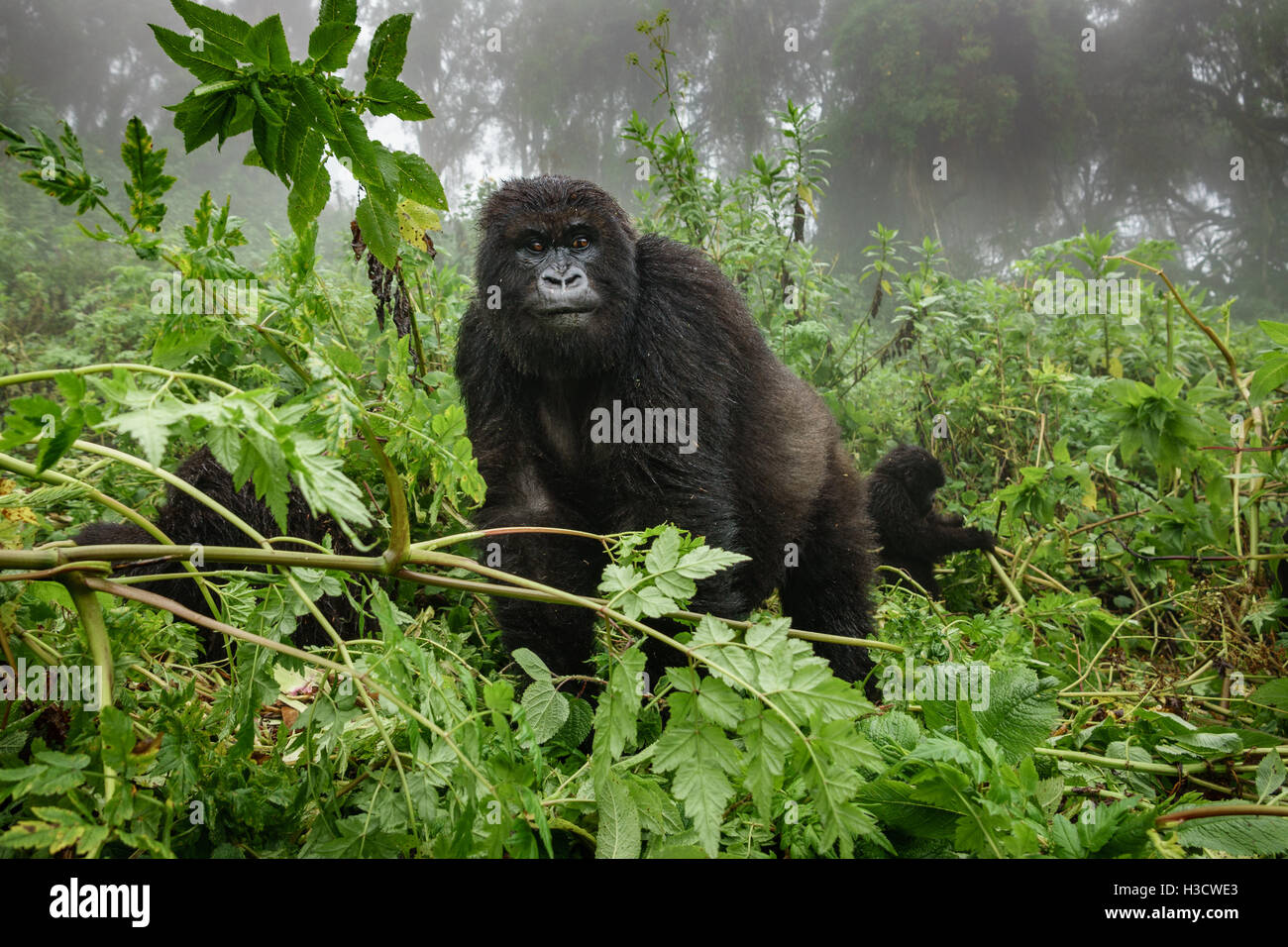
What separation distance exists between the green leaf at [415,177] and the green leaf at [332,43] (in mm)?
156

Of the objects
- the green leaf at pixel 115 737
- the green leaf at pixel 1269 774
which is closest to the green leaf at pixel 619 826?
the green leaf at pixel 115 737

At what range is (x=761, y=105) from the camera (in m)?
11.9

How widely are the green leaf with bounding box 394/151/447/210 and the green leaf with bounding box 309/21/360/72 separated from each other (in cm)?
16

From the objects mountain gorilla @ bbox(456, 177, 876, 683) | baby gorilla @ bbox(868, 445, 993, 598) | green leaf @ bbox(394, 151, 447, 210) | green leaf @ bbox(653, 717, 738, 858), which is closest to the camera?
green leaf @ bbox(653, 717, 738, 858)

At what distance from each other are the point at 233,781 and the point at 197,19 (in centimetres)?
125

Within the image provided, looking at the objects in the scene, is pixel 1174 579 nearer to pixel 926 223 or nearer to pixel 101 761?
pixel 101 761

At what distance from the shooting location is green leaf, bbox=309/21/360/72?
3.80 feet

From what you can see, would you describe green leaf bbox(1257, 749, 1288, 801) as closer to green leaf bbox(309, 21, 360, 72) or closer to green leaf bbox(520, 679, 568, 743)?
green leaf bbox(520, 679, 568, 743)

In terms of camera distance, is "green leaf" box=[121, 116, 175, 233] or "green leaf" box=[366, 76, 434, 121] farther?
"green leaf" box=[121, 116, 175, 233]

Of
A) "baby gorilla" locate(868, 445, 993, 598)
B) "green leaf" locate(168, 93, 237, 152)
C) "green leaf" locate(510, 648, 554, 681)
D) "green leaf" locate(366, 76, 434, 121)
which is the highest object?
"green leaf" locate(366, 76, 434, 121)

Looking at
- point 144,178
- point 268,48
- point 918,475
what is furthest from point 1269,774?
point 918,475

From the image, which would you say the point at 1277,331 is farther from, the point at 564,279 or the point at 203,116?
the point at 203,116

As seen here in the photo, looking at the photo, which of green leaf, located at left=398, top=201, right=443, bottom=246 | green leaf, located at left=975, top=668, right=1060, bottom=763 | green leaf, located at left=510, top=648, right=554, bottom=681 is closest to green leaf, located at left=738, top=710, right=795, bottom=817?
green leaf, located at left=510, top=648, right=554, bottom=681
